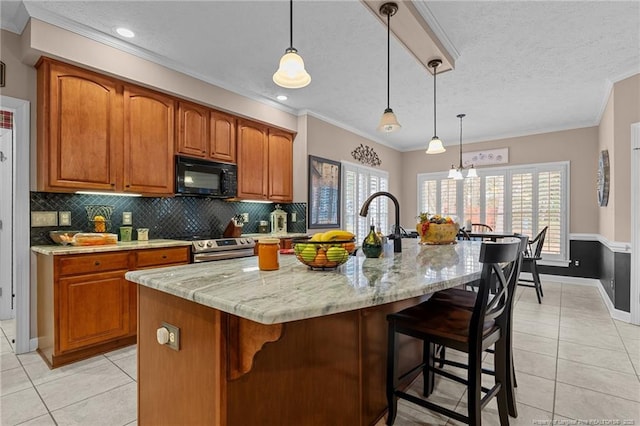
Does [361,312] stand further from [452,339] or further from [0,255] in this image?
[0,255]

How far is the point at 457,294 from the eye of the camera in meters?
2.04

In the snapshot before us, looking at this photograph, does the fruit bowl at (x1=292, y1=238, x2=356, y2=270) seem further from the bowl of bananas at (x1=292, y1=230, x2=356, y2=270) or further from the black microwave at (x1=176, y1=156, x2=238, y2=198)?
the black microwave at (x1=176, y1=156, x2=238, y2=198)

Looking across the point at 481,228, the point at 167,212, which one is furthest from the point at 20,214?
the point at 481,228

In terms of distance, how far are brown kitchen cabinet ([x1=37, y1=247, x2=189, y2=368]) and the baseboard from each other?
488 centimetres

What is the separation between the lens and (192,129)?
3.56 m

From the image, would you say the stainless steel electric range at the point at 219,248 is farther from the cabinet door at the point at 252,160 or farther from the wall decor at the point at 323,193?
the wall decor at the point at 323,193

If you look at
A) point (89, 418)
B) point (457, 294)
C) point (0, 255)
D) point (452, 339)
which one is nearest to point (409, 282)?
point (452, 339)

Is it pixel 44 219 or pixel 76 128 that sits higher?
pixel 76 128

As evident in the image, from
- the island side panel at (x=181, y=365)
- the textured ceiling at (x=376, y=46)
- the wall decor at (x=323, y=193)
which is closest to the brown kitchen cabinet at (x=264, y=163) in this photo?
the wall decor at (x=323, y=193)

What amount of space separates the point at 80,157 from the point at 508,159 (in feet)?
21.1

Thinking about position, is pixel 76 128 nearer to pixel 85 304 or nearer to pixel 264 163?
pixel 85 304

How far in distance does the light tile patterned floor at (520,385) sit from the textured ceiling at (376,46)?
2692 millimetres

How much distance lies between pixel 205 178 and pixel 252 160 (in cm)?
74

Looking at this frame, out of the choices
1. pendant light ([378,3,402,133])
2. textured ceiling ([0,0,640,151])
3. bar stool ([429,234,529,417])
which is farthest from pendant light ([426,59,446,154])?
bar stool ([429,234,529,417])
